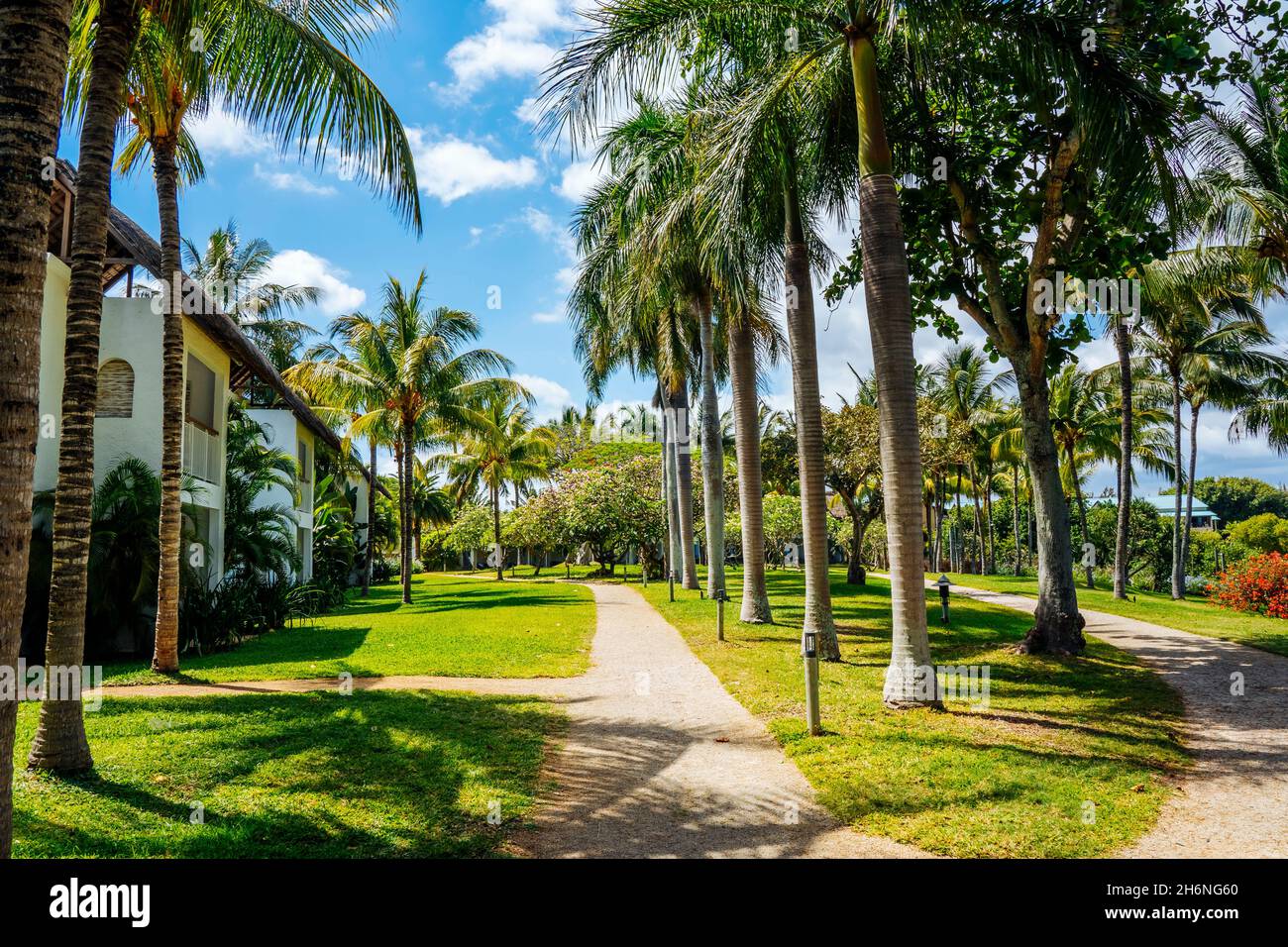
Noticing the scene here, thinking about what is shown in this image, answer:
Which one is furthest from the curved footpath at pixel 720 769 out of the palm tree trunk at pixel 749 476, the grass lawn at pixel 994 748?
the palm tree trunk at pixel 749 476

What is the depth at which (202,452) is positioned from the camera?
1642 centimetres

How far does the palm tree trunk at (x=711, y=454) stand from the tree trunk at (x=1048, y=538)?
9.05 metres

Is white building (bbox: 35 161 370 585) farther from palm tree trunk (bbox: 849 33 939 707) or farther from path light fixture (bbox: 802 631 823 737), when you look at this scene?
path light fixture (bbox: 802 631 823 737)

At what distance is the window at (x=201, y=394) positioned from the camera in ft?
54.2

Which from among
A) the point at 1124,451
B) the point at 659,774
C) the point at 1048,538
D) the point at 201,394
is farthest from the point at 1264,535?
the point at 201,394

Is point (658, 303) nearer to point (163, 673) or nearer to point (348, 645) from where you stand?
point (348, 645)

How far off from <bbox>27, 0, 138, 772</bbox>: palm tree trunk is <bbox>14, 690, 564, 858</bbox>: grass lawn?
0.41m

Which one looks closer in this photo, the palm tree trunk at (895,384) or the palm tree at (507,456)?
the palm tree trunk at (895,384)

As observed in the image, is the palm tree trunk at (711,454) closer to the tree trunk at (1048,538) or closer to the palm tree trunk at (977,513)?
the tree trunk at (1048,538)

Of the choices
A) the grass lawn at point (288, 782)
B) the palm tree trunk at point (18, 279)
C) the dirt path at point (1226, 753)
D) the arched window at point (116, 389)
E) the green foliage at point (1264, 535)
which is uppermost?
the arched window at point (116, 389)

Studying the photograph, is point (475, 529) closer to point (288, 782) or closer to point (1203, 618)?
point (1203, 618)

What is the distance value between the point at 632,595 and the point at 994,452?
18734 millimetres

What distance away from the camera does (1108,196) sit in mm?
10219

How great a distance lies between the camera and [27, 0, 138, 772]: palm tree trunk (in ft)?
19.5
